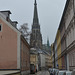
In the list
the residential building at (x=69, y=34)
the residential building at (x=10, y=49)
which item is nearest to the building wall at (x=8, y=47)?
the residential building at (x=10, y=49)

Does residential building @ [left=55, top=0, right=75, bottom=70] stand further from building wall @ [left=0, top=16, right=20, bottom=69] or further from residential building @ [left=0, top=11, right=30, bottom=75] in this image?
building wall @ [left=0, top=16, right=20, bottom=69]

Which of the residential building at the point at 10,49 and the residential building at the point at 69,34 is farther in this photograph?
the residential building at the point at 10,49

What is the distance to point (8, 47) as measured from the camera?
1152 inches

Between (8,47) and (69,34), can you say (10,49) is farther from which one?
(69,34)

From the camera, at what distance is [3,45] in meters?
29.3

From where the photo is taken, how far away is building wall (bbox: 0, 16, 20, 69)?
2869 centimetres

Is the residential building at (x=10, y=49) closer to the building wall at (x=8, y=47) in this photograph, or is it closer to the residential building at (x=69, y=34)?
the building wall at (x=8, y=47)

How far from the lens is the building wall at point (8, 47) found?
2869cm

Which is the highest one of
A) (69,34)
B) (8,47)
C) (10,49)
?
(69,34)

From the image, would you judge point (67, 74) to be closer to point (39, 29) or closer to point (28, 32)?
point (28, 32)

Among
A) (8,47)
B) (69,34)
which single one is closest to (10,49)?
(8,47)

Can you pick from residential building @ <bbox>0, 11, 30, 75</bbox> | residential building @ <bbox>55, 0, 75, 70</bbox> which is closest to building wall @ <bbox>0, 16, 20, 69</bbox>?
residential building @ <bbox>0, 11, 30, 75</bbox>

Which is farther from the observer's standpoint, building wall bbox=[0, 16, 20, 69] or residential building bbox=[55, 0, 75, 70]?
building wall bbox=[0, 16, 20, 69]

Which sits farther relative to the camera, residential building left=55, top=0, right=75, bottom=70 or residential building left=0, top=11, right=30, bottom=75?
residential building left=0, top=11, right=30, bottom=75
